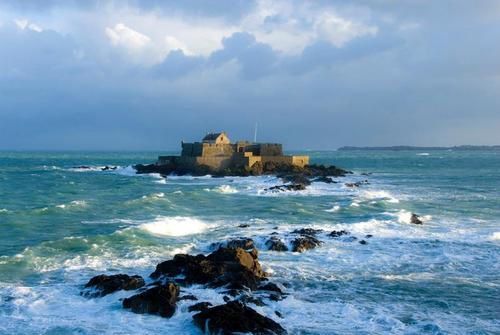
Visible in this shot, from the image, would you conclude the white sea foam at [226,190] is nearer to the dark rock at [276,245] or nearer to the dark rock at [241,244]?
the dark rock at [276,245]

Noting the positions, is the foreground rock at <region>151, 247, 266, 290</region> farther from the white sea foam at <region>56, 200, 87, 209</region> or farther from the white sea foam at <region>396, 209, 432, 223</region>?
the white sea foam at <region>56, 200, 87, 209</region>

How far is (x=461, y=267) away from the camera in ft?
56.0

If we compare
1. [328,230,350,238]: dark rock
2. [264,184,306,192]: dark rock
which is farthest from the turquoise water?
[264,184,306,192]: dark rock

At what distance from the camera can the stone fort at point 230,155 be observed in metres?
61.0

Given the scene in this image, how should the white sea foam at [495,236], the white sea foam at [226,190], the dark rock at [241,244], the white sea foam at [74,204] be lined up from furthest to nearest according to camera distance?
the white sea foam at [226,190] < the white sea foam at [74,204] < the white sea foam at [495,236] < the dark rock at [241,244]

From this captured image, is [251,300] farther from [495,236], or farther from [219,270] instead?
[495,236]

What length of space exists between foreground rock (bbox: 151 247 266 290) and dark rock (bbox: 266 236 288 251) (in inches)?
122

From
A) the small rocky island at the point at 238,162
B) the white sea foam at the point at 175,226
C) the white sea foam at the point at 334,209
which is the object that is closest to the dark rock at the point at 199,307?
the white sea foam at the point at 175,226

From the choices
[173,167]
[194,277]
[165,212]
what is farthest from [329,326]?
[173,167]

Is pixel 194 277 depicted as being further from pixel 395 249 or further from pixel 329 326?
pixel 395 249

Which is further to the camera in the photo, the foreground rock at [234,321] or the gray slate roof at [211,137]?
the gray slate roof at [211,137]

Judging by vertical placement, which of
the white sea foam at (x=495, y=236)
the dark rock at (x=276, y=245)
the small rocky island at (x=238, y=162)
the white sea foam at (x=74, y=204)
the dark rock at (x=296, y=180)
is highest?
the small rocky island at (x=238, y=162)

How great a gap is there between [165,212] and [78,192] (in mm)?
14889

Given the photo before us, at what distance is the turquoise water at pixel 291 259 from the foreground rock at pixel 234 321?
1.50 feet
